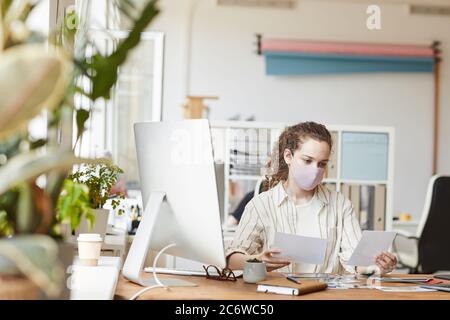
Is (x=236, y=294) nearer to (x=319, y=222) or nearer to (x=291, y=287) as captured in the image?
(x=291, y=287)

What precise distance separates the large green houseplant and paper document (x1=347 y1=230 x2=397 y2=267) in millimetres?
1208

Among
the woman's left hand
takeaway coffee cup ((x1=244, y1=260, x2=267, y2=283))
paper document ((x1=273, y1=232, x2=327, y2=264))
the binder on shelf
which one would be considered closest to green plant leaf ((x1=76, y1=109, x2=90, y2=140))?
takeaway coffee cup ((x1=244, y1=260, x2=267, y2=283))

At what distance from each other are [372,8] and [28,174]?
22.9ft

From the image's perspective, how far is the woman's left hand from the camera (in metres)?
2.35

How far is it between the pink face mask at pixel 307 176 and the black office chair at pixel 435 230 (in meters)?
2.09

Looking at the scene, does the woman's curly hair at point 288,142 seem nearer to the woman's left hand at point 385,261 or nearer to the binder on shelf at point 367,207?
the woman's left hand at point 385,261

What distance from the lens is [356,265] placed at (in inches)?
90.0

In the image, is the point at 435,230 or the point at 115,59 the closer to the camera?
the point at 115,59

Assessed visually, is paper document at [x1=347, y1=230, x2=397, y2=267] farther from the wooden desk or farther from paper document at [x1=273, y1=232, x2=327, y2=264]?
the wooden desk

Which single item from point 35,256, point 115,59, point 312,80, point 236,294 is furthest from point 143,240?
point 312,80

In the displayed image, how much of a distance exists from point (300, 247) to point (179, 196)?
1.65 ft

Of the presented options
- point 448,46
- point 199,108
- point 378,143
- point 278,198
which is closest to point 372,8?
point 448,46

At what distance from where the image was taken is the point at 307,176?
Result: 8.45 feet

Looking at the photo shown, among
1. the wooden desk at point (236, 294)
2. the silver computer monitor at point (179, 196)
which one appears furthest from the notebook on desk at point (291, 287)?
the silver computer monitor at point (179, 196)
